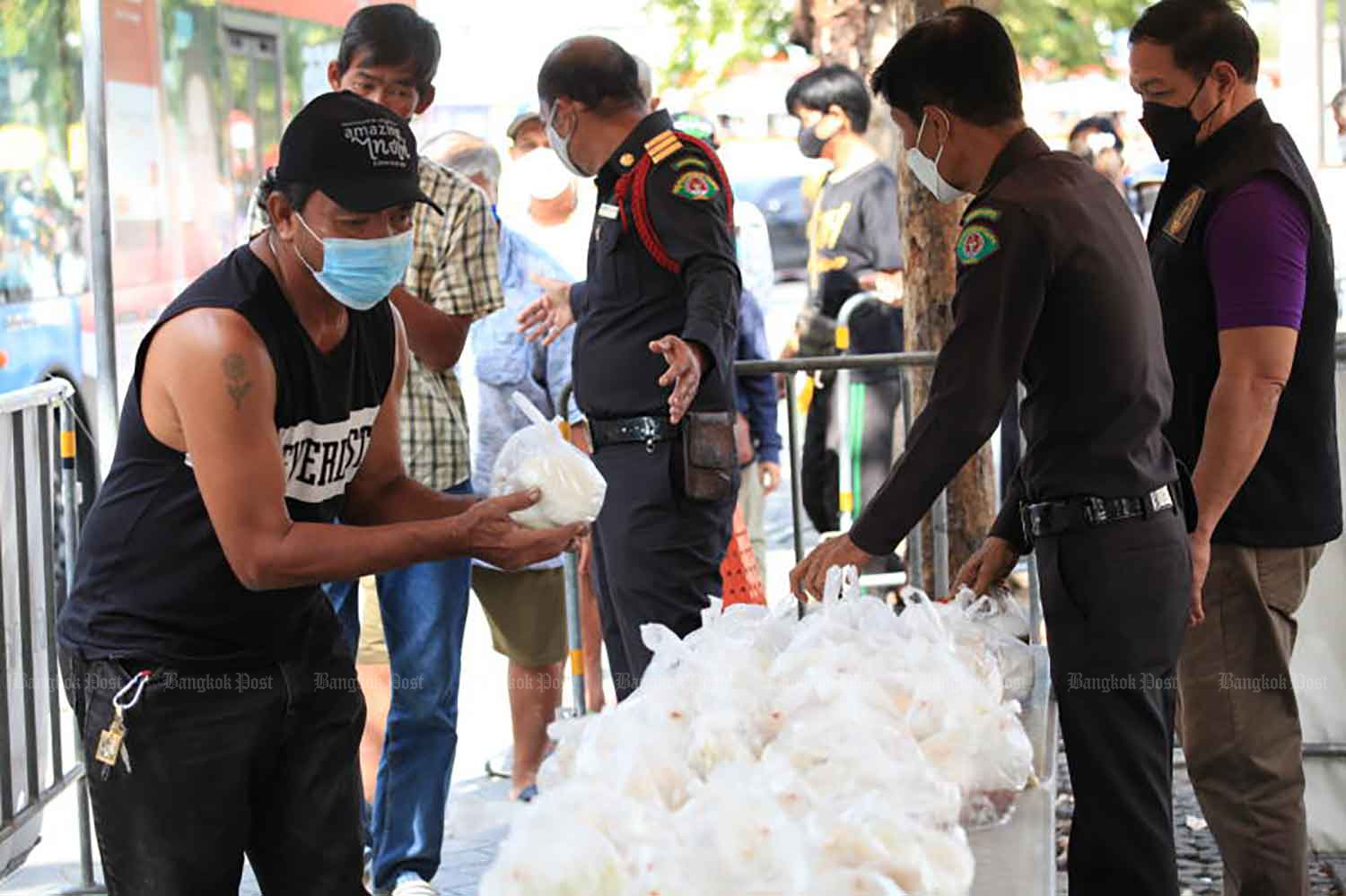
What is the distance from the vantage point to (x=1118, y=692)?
3.53 m

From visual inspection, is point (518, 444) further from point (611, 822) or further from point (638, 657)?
point (638, 657)

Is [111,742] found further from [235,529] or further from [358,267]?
[358,267]

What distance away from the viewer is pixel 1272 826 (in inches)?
169

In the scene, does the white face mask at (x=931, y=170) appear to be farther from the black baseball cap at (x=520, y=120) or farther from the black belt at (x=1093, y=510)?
the black baseball cap at (x=520, y=120)

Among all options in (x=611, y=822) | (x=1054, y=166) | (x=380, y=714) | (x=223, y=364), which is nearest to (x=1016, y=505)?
(x=1054, y=166)

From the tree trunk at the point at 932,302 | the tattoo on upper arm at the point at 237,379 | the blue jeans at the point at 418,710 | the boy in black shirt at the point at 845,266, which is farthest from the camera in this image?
the boy in black shirt at the point at 845,266

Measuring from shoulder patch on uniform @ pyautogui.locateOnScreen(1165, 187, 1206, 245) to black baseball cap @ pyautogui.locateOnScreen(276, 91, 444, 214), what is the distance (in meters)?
1.82

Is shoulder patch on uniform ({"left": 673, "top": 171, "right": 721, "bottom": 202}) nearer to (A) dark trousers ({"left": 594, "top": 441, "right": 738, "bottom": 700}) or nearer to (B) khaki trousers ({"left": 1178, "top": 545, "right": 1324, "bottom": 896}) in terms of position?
(A) dark trousers ({"left": 594, "top": 441, "right": 738, "bottom": 700})

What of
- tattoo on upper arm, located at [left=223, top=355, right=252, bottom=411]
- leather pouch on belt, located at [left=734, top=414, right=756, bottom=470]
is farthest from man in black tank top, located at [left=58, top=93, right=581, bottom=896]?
leather pouch on belt, located at [left=734, top=414, right=756, bottom=470]

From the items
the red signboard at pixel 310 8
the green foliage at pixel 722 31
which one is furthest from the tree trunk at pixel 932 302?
the green foliage at pixel 722 31

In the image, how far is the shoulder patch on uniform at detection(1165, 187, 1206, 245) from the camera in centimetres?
409

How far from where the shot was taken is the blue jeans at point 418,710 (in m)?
5.05

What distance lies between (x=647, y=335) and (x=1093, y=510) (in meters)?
1.79

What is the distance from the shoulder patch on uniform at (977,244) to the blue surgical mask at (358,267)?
105 centimetres
